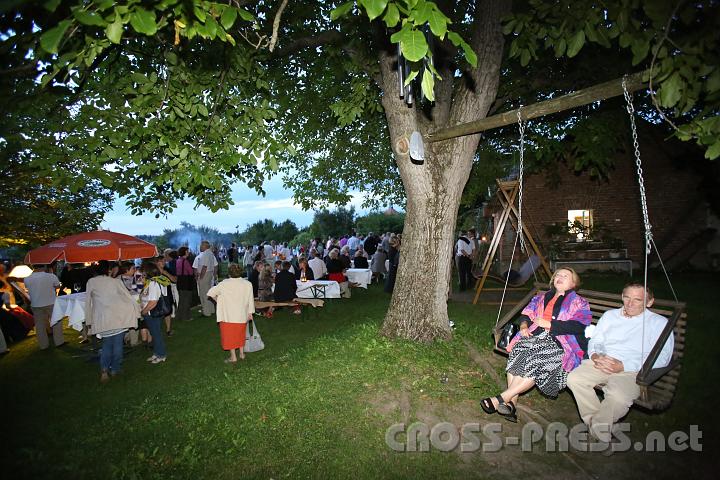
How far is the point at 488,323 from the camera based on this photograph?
28.5 feet

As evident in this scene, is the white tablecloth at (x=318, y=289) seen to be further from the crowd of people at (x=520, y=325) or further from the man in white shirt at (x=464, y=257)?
the man in white shirt at (x=464, y=257)

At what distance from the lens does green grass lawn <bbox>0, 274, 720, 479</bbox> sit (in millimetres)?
3805

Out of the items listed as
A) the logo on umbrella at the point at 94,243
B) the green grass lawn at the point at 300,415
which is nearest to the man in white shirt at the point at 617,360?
the green grass lawn at the point at 300,415

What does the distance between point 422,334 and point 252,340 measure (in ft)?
11.2

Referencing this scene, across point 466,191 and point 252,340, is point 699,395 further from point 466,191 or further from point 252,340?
point 466,191

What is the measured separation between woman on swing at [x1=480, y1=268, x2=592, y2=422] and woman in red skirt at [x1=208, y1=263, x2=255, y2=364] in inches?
165

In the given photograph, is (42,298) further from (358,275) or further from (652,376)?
(652,376)

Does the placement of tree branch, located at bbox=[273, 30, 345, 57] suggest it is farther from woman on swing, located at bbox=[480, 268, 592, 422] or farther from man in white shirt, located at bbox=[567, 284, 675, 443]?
man in white shirt, located at bbox=[567, 284, 675, 443]

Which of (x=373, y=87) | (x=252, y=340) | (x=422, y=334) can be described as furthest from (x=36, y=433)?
(x=373, y=87)

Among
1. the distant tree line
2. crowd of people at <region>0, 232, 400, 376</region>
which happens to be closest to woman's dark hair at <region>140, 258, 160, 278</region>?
crowd of people at <region>0, 232, 400, 376</region>

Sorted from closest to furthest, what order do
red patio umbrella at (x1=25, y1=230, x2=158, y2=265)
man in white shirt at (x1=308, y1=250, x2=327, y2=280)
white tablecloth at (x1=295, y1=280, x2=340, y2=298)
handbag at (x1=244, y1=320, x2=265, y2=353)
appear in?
handbag at (x1=244, y1=320, x2=265, y2=353) → red patio umbrella at (x1=25, y1=230, x2=158, y2=265) → white tablecloth at (x1=295, y1=280, x2=340, y2=298) → man in white shirt at (x1=308, y1=250, x2=327, y2=280)

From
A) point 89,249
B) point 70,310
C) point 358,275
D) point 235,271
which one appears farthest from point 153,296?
point 358,275

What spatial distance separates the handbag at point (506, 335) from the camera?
5.01m

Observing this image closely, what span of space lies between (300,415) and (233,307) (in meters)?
2.82
